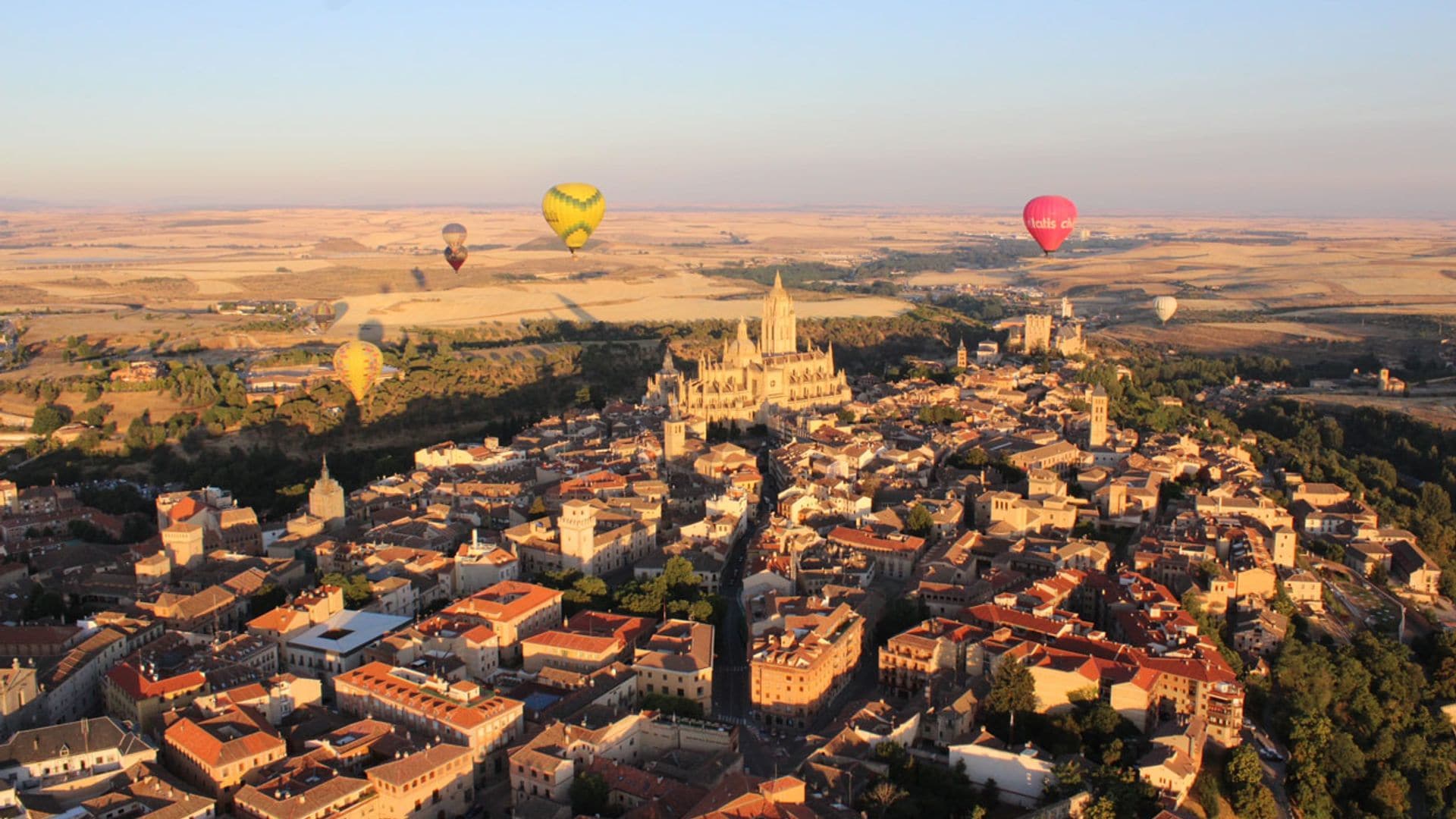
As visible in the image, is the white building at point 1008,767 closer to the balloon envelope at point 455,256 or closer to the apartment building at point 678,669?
the apartment building at point 678,669

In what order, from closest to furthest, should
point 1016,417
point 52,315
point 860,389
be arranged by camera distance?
point 1016,417
point 860,389
point 52,315

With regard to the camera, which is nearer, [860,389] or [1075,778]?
[1075,778]

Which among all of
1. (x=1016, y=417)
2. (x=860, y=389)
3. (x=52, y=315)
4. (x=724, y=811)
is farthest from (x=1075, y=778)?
(x=52, y=315)

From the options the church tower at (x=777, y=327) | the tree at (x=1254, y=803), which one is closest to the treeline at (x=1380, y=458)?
the tree at (x=1254, y=803)

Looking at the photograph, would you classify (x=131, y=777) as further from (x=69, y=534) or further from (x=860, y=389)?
(x=860, y=389)

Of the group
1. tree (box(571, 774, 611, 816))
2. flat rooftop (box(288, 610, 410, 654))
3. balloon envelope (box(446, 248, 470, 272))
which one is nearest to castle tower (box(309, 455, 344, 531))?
flat rooftop (box(288, 610, 410, 654))

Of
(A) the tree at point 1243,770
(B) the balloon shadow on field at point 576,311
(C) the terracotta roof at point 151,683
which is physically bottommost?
(A) the tree at point 1243,770
